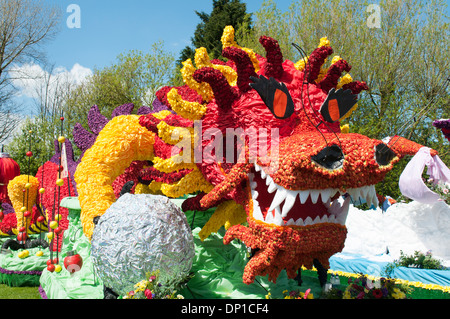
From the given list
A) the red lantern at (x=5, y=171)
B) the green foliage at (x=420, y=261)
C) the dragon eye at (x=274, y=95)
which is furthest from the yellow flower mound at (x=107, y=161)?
the red lantern at (x=5, y=171)

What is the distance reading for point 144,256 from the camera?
2637mm

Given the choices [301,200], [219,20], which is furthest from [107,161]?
[219,20]

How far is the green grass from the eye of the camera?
501 centimetres

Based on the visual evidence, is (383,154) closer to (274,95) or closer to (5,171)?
(274,95)

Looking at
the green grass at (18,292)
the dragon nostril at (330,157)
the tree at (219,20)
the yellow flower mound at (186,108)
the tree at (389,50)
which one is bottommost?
the green grass at (18,292)

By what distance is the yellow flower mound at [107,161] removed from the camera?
3213mm

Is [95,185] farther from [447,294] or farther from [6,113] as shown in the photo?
[6,113]

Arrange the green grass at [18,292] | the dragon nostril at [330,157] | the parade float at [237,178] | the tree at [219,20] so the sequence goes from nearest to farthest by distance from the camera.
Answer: the dragon nostril at [330,157] → the parade float at [237,178] → the green grass at [18,292] → the tree at [219,20]

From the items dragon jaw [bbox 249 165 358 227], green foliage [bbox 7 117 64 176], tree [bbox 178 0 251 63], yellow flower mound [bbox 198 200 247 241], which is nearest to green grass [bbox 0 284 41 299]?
yellow flower mound [bbox 198 200 247 241]

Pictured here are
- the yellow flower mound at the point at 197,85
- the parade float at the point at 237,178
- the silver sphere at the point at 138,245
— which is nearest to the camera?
the parade float at the point at 237,178

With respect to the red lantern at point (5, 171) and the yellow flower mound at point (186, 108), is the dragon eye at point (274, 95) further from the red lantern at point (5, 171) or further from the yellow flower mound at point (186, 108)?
the red lantern at point (5, 171)

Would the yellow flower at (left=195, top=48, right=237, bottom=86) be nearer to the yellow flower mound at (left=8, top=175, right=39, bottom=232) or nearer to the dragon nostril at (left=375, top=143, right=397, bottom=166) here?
the dragon nostril at (left=375, top=143, right=397, bottom=166)

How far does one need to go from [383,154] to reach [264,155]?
0.72 metres
